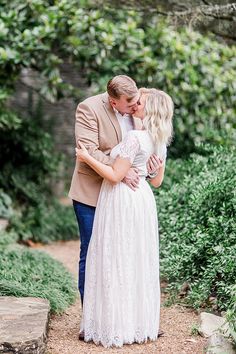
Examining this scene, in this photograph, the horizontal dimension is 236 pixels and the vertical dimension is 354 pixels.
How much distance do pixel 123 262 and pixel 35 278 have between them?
4.81 ft

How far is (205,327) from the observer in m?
4.86

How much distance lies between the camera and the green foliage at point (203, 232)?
543 centimetres

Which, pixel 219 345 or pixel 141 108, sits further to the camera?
pixel 141 108

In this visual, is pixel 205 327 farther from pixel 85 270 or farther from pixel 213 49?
pixel 213 49

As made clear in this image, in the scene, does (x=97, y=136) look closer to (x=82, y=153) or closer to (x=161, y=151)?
(x=82, y=153)

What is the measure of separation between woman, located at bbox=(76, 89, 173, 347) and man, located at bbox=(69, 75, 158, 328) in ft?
0.24

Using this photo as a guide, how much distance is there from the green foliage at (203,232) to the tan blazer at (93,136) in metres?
1.20

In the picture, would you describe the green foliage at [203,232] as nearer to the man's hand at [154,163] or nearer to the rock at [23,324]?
the man's hand at [154,163]

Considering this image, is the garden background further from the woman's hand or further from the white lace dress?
the woman's hand

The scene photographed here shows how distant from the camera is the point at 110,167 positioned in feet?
15.1

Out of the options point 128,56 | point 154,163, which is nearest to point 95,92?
point 128,56

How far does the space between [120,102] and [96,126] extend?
0.26 metres

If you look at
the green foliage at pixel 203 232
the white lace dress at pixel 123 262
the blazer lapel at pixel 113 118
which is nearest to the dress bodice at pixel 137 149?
the white lace dress at pixel 123 262

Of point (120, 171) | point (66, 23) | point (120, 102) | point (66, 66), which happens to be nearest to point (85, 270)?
point (120, 171)
